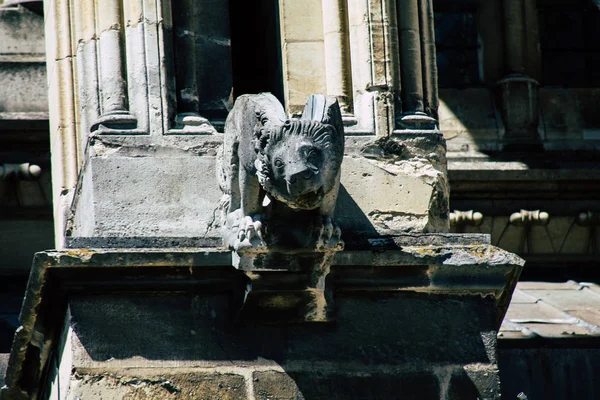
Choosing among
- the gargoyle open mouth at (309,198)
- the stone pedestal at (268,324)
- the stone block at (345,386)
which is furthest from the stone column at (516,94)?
the gargoyle open mouth at (309,198)

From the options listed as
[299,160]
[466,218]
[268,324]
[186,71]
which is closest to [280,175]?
[299,160]

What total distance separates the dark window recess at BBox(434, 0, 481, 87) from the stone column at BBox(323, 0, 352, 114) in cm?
459

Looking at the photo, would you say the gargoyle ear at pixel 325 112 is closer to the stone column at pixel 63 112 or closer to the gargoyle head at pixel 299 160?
the gargoyle head at pixel 299 160

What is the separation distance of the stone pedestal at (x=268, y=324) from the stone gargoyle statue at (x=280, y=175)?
0.24 meters

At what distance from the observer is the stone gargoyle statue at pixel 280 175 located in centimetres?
862

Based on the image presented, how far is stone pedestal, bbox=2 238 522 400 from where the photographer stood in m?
9.17

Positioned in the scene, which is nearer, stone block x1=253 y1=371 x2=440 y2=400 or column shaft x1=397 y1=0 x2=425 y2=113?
stone block x1=253 y1=371 x2=440 y2=400

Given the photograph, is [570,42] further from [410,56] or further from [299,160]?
[299,160]

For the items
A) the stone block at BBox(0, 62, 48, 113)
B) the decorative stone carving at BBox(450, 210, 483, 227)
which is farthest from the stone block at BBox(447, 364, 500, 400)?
the stone block at BBox(0, 62, 48, 113)

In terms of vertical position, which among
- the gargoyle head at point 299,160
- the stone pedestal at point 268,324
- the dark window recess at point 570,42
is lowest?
the stone pedestal at point 268,324

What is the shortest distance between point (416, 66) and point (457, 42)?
15.4 ft

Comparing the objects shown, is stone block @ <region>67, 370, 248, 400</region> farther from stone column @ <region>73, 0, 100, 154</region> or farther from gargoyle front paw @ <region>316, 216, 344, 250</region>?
stone column @ <region>73, 0, 100, 154</region>

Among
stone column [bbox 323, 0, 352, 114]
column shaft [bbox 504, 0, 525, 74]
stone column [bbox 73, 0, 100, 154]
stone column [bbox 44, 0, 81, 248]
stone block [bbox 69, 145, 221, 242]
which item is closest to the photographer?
stone block [bbox 69, 145, 221, 242]

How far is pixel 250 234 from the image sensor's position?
29.3 ft
